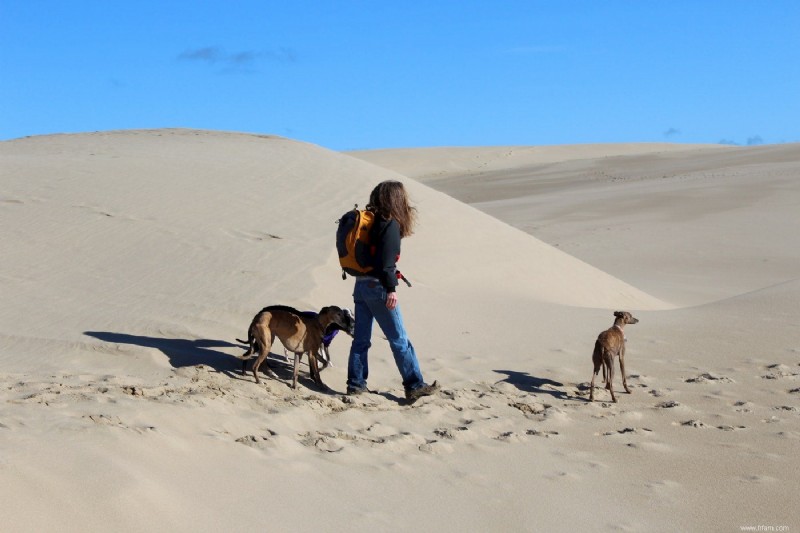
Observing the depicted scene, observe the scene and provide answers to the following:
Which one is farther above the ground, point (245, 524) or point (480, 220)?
point (480, 220)

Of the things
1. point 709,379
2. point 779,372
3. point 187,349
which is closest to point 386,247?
point 187,349

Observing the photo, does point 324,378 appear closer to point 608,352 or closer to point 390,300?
point 390,300

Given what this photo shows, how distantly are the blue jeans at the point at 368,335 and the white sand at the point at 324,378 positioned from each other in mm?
239

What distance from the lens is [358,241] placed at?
672 cm

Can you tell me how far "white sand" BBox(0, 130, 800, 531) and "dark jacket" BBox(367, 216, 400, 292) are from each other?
1004 mm

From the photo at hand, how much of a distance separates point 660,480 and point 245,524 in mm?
2668

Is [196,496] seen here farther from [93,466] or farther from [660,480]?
[660,480]

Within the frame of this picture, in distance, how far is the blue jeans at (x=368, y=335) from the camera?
6875 mm

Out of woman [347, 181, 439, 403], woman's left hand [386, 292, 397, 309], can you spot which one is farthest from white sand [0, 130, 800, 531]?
woman's left hand [386, 292, 397, 309]

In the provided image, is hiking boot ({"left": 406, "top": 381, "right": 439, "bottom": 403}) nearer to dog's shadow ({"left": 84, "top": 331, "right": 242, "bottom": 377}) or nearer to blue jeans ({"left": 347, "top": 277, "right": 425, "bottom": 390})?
blue jeans ({"left": 347, "top": 277, "right": 425, "bottom": 390})

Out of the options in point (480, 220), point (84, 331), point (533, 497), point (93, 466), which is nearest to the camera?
point (93, 466)

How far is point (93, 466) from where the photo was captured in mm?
4152

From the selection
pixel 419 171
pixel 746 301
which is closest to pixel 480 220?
pixel 746 301

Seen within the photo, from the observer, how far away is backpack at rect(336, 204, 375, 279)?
6.71 meters
